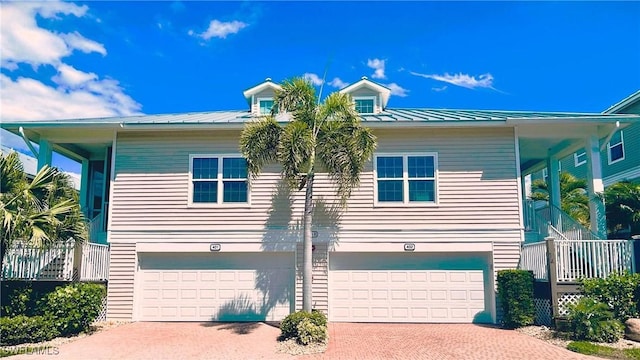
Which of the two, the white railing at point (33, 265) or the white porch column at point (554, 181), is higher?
the white porch column at point (554, 181)

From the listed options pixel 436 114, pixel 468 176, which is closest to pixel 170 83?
pixel 436 114

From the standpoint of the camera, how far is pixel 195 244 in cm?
1291

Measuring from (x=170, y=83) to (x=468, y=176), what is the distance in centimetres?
1208

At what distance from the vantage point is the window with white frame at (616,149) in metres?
20.2

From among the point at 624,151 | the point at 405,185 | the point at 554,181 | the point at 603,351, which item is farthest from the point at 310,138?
the point at 624,151

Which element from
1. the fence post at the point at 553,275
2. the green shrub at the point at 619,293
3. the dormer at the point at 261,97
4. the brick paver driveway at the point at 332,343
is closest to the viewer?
the brick paver driveway at the point at 332,343

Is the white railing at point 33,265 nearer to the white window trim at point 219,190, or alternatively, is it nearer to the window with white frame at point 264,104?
the white window trim at point 219,190

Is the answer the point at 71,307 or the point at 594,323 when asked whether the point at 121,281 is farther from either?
the point at 594,323

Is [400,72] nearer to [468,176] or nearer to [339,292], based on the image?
[468,176]

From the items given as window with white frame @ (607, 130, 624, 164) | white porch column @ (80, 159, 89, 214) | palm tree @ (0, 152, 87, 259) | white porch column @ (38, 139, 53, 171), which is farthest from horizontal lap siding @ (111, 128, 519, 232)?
window with white frame @ (607, 130, 624, 164)

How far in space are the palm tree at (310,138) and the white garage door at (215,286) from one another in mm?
2273

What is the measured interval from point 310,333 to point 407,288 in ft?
13.2

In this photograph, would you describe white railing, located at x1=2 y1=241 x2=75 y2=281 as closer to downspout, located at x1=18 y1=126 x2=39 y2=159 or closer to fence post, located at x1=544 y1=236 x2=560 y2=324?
downspout, located at x1=18 y1=126 x2=39 y2=159

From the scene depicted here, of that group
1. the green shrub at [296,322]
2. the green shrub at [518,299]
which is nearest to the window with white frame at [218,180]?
the green shrub at [296,322]
